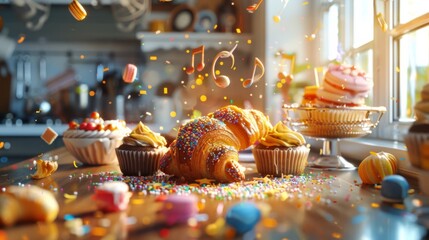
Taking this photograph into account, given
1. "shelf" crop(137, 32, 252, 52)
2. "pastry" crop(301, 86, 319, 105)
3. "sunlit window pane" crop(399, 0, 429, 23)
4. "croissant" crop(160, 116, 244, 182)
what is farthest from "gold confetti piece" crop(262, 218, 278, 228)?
"shelf" crop(137, 32, 252, 52)

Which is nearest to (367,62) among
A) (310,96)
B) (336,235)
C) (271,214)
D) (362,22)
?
(362,22)

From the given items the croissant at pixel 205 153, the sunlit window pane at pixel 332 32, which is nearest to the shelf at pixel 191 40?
the sunlit window pane at pixel 332 32

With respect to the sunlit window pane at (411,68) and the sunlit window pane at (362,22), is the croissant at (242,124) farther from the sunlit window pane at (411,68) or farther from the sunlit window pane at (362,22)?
the sunlit window pane at (362,22)

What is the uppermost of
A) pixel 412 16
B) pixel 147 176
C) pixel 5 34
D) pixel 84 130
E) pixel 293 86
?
pixel 5 34

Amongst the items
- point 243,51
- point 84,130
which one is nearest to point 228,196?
point 84,130

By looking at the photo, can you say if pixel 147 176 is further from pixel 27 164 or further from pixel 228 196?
pixel 27 164

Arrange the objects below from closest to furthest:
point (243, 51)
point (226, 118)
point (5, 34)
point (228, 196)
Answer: point (228, 196), point (226, 118), point (243, 51), point (5, 34)
